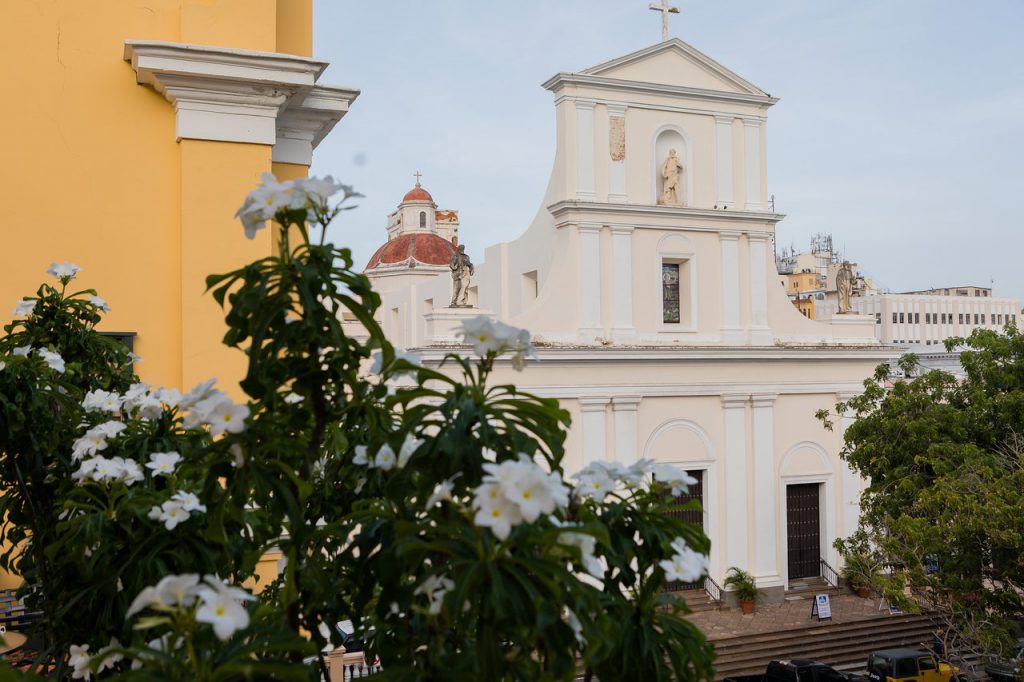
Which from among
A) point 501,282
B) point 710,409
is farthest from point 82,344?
point 501,282

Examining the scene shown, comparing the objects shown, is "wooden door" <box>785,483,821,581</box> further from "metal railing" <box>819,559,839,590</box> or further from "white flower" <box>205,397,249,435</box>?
"white flower" <box>205,397,249,435</box>

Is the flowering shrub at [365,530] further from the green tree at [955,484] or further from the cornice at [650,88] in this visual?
the cornice at [650,88]

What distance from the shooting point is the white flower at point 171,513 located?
319 cm

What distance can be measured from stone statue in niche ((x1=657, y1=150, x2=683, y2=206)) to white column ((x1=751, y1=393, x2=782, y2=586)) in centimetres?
431

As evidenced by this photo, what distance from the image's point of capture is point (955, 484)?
42.4 feet

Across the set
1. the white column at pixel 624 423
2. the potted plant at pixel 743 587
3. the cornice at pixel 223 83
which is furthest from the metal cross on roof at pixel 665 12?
the cornice at pixel 223 83

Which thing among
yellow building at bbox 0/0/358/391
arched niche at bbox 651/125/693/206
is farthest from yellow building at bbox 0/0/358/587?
arched niche at bbox 651/125/693/206

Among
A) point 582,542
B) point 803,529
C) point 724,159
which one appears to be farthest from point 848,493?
point 582,542

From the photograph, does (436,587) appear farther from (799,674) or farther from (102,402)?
(799,674)

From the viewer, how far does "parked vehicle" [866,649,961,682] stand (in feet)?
50.6

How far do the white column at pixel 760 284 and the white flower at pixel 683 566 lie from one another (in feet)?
63.4

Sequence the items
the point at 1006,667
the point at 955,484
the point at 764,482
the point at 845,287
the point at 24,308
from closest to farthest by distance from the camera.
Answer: the point at 24,308
the point at 955,484
the point at 1006,667
the point at 764,482
the point at 845,287

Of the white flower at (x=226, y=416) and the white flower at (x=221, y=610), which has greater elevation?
the white flower at (x=226, y=416)

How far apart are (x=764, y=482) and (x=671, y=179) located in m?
6.43
